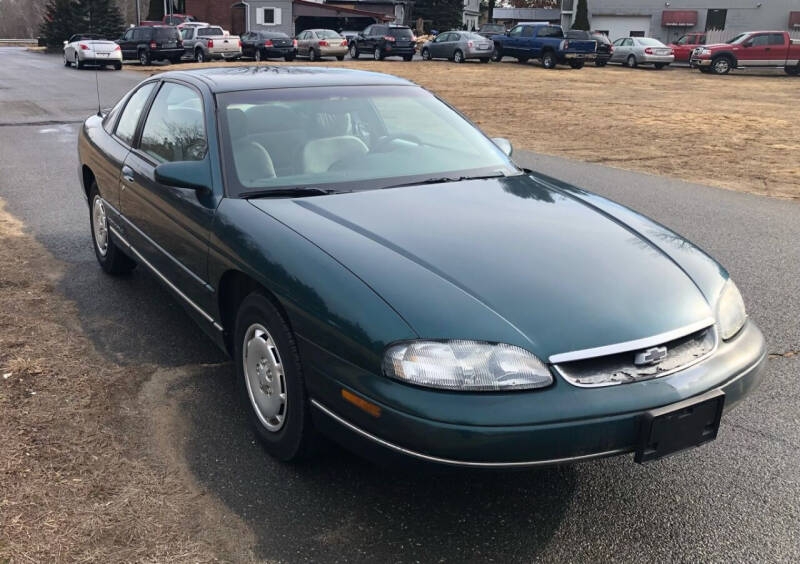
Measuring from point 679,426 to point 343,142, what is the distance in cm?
222

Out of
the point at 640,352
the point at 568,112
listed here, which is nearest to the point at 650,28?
the point at 568,112

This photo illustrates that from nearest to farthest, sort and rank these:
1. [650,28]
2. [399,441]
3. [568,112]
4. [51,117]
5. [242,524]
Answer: [399,441]
[242,524]
[51,117]
[568,112]
[650,28]

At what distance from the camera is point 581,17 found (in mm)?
48812

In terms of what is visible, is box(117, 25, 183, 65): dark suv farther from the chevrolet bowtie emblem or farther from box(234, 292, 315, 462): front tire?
the chevrolet bowtie emblem

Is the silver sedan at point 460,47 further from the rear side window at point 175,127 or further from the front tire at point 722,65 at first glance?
the rear side window at point 175,127

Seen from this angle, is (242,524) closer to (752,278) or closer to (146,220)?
(146,220)

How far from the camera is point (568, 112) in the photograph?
57.0ft

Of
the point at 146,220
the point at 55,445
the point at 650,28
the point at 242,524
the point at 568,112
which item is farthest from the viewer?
the point at 650,28

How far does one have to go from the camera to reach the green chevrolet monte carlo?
95.0 inches

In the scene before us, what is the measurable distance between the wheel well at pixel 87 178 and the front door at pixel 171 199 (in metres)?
1.18

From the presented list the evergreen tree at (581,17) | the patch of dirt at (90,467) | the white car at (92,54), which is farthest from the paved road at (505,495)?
the evergreen tree at (581,17)

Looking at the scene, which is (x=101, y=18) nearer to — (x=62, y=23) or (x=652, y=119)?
(x=62, y=23)

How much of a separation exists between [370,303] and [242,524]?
3.10 feet

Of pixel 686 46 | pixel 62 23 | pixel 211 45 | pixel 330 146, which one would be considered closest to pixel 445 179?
pixel 330 146
